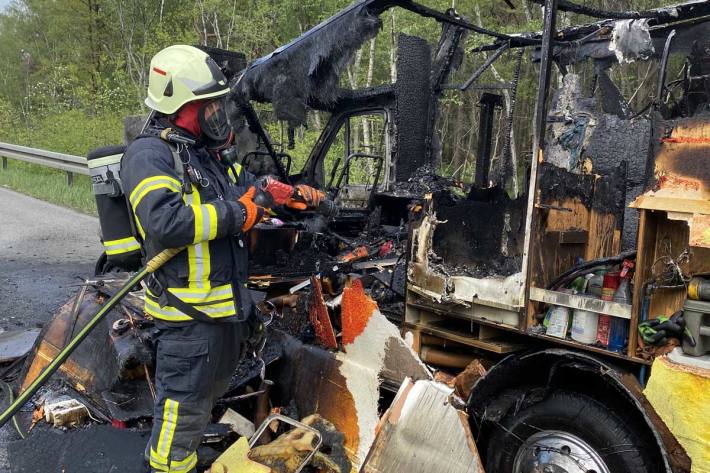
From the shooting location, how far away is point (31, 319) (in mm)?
5051

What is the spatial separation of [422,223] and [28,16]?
89.2 feet

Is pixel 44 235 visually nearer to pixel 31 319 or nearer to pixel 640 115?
pixel 31 319

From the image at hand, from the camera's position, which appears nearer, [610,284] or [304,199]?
[610,284]

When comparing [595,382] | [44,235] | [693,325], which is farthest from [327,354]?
[44,235]

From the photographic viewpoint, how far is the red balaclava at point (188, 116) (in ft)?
7.89

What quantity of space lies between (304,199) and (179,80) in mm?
732

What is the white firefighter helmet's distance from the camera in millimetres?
2332

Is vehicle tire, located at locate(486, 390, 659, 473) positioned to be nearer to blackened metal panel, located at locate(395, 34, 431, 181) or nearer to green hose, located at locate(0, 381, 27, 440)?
green hose, located at locate(0, 381, 27, 440)

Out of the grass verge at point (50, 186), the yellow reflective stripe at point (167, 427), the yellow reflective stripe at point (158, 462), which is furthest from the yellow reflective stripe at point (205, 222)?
the grass verge at point (50, 186)

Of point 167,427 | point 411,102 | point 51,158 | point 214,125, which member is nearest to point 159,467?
point 167,427

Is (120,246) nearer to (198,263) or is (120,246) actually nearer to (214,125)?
(198,263)

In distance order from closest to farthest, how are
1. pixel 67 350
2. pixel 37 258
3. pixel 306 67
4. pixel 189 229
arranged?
1. pixel 189 229
2. pixel 67 350
3. pixel 306 67
4. pixel 37 258

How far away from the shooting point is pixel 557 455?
230cm

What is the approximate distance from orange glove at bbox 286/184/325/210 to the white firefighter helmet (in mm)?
547
